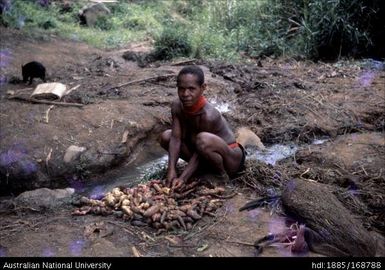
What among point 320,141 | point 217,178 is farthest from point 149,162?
point 320,141

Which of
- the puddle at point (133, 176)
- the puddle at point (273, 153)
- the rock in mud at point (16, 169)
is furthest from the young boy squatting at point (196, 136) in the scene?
the rock in mud at point (16, 169)

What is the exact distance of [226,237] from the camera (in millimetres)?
3117

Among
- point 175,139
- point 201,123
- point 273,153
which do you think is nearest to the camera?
point 201,123

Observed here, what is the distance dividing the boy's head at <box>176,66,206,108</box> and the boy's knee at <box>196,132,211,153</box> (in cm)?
30

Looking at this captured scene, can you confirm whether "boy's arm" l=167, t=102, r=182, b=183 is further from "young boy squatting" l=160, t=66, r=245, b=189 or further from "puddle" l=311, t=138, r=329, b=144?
"puddle" l=311, t=138, r=329, b=144

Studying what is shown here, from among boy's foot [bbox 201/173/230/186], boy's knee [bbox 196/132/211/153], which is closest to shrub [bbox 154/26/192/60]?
boy's foot [bbox 201/173/230/186]

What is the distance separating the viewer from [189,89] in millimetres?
3637

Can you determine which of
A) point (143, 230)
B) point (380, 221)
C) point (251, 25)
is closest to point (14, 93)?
point (143, 230)

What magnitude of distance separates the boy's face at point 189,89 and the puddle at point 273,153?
1676 mm

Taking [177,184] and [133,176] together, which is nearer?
[177,184]

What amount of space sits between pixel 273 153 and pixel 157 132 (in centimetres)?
173

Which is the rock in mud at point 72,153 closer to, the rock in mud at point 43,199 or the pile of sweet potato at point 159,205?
the rock in mud at point 43,199

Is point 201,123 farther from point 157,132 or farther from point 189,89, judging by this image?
point 157,132
